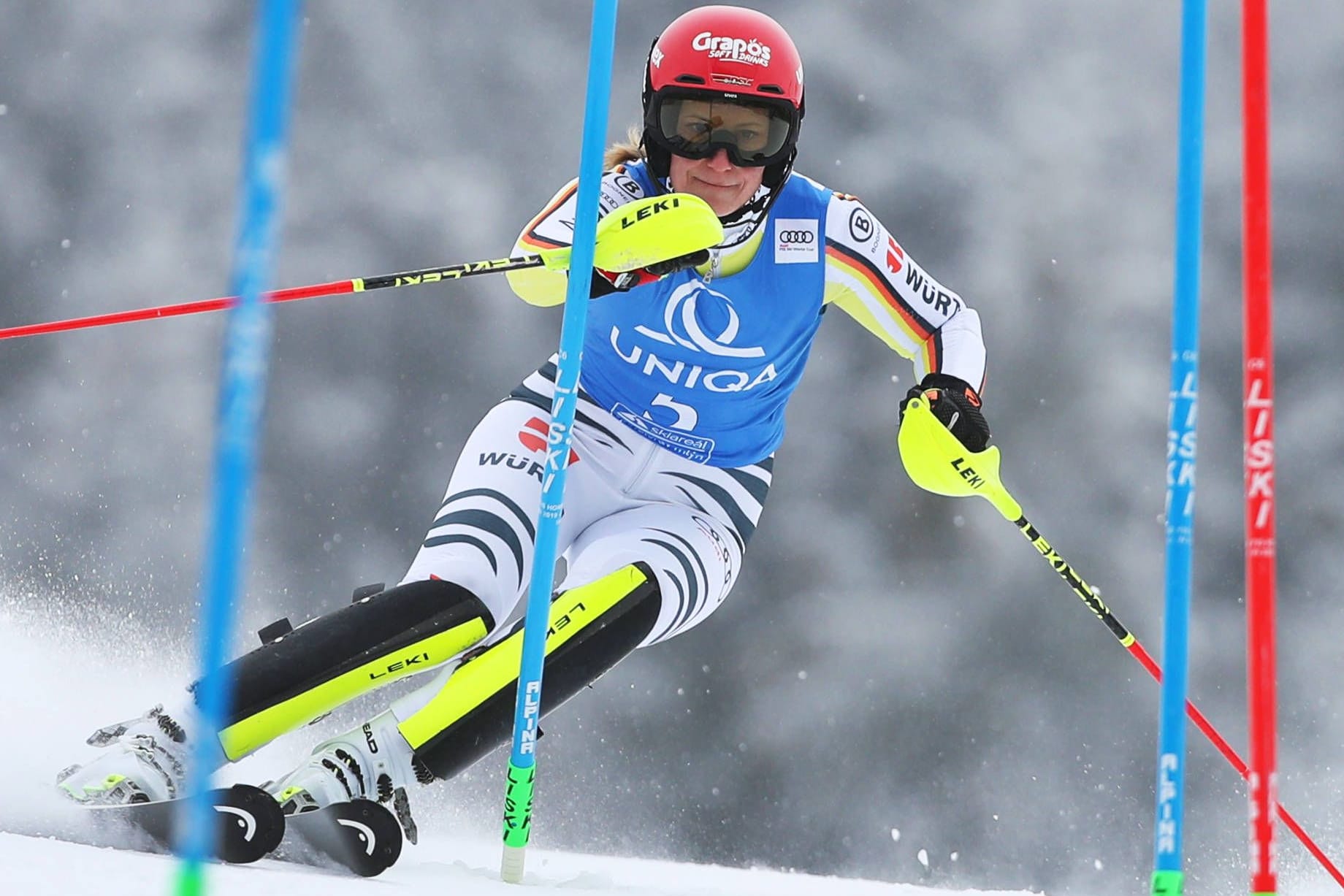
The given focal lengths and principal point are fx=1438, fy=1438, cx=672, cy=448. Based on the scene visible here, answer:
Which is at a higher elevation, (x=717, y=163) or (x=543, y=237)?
(x=717, y=163)

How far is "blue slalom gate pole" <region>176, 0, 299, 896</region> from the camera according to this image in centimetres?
78

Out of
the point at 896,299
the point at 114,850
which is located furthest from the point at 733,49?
the point at 114,850

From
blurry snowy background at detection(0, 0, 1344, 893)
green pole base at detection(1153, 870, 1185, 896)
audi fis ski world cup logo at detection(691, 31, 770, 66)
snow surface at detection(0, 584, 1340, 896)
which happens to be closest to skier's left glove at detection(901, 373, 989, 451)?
audi fis ski world cup logo at detection(691, 31, 770, 66)

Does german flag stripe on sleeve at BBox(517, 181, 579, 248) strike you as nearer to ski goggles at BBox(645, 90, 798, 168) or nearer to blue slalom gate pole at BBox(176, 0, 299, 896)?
ski goggles at BBox(645, 90, 798, 168)

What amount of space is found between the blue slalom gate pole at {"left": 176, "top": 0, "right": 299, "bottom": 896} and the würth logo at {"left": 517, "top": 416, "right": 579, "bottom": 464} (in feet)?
5.25

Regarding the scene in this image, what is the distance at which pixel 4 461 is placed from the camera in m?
5.07

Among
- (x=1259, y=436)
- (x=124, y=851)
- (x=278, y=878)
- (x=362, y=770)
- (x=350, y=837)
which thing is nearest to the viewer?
(x=1259, y=436)

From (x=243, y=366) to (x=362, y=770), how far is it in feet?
4.28

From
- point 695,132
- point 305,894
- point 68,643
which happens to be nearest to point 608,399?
point 695,132

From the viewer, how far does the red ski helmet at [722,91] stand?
2.35 m

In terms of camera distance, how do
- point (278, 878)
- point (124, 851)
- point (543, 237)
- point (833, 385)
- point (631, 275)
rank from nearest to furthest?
1. point (278, 878)
2. point (124, 851)
3. point (631, 275)
4. point (543, 237)
5. point (833, 385)

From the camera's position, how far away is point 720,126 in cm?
236

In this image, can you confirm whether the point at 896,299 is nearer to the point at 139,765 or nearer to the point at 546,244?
the point at 546,244

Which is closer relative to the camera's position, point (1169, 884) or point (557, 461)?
point (1169, 884)
